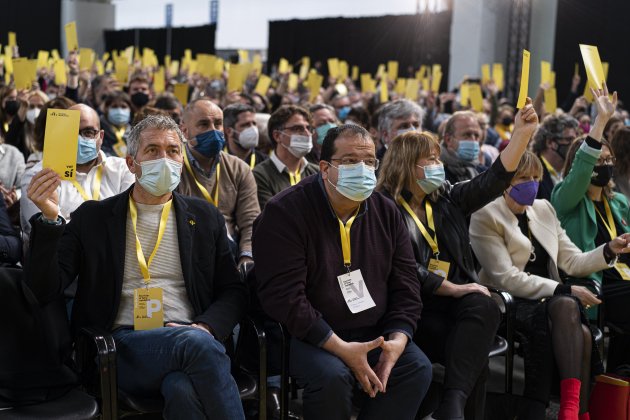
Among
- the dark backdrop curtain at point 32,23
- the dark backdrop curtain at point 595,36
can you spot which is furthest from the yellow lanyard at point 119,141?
the dark backdrop curtain at point 32,23

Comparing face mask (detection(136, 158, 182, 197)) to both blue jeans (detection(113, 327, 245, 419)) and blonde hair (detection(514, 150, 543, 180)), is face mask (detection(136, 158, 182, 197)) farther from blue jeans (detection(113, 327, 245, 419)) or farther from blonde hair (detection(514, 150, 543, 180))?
blonde hair (detection(514, 150, 543, 180))

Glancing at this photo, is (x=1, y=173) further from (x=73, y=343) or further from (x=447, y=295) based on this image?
(x=447, y=295)

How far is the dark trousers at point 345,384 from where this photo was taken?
9.21 feet

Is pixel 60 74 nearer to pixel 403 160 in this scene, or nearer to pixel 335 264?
pixel 403 160

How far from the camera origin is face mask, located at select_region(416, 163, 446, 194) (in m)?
3.62

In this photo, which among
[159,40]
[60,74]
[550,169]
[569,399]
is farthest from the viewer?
[159,40]

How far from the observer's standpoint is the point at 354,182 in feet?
10.1

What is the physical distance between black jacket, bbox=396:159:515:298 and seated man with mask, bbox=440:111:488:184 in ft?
3.36

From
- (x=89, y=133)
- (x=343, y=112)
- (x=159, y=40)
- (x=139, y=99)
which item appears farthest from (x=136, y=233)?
(x=159, y=40)

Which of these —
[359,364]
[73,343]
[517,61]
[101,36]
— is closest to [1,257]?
[73,343]

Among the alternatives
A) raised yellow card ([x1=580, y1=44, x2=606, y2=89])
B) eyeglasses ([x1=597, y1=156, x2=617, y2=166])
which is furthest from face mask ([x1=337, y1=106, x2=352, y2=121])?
raised yellow card ([x1=580, y1=44, x2=606, y2=89])

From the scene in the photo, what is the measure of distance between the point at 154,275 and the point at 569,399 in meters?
1.82

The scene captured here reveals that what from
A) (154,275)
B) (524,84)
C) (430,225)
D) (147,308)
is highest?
(524,84)

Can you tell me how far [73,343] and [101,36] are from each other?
27.5 meters
